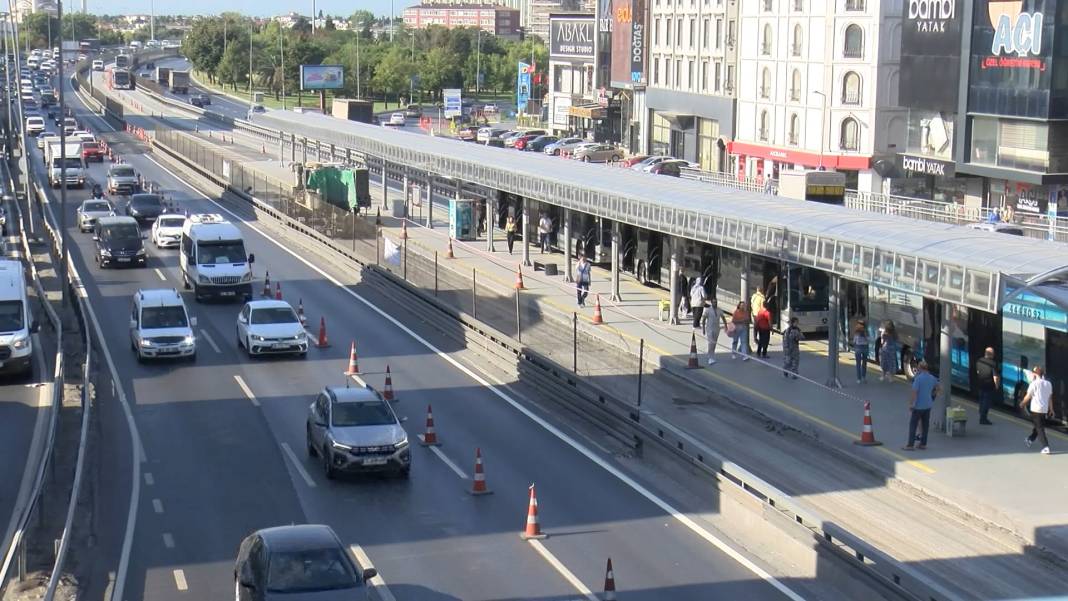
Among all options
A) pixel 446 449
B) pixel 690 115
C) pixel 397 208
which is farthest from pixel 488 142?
pixel 446 449

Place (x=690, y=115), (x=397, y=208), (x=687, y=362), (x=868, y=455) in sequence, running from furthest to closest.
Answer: (x=690, y=115), (x=397, y=208), (x=687, y=362), (x=868, y=455)

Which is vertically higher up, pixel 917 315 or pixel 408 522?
pixel 917 315

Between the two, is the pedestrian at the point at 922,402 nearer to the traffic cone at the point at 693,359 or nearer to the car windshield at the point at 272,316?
the traffic cone at the point at 693,359

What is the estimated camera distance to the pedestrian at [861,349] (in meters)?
27.8

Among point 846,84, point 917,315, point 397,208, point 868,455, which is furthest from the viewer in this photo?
point 846,84

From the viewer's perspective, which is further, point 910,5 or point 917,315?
point 910,5

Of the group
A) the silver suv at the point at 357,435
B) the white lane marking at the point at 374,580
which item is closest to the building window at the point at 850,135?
the silver suv at the point at 357,435

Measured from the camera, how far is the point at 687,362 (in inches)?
1198

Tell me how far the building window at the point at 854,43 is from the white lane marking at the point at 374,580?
50027 mm

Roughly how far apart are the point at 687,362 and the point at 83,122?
95.7 m

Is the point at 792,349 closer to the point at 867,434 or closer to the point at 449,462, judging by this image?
the point at 867,434

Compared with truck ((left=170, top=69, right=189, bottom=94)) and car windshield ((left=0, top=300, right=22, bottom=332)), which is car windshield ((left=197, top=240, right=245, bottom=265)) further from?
truck ((left=170, top=69, right=189, bottom=94))

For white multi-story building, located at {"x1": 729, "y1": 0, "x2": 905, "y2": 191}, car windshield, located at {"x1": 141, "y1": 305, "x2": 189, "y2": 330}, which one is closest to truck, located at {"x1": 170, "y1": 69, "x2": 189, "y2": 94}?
white multi-story building, located at {"x1": 729, "y1": 0, "x2": 905, "y2": 191}

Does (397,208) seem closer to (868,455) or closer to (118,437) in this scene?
(118,437)
